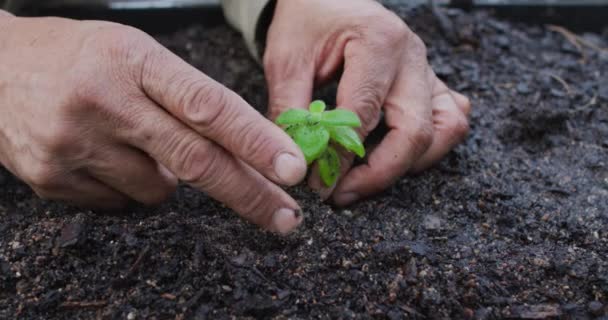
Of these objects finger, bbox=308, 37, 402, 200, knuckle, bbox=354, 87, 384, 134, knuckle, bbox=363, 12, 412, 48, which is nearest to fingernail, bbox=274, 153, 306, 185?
finger, bbox=308, 37, 402, 200

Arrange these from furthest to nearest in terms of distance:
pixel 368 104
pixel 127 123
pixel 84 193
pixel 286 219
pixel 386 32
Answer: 1. pixel 386 32
2. pixel 368 104
3. pixel 84 193
4. pixel 286 219
5. pixel 127 123

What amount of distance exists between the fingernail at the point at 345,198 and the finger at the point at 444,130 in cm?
30

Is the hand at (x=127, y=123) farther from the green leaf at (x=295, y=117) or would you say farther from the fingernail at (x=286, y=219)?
the green leaf at (x=295, y=117)

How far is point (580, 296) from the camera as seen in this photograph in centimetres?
171

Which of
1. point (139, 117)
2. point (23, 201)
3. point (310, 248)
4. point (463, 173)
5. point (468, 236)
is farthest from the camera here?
point (463, 173)

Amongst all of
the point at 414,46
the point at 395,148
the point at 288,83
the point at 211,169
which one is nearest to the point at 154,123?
the point at 211,169

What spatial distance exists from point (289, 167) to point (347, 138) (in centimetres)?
30

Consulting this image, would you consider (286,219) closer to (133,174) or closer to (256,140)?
(256,140)

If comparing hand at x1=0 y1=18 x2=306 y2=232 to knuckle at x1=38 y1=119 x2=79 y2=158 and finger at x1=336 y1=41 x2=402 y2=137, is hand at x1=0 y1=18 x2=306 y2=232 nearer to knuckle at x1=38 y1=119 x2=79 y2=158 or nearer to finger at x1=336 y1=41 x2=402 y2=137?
knuckle at x1=38 y1=119 x2=79 y2=158

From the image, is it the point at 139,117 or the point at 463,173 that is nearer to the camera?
the point at 139,117

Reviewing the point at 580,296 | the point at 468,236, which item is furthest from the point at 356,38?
the point at 580,296

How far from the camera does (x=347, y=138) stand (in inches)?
69.7

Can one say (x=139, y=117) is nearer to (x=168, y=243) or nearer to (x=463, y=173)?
(x=168, y=243)

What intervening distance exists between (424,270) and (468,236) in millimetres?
307
